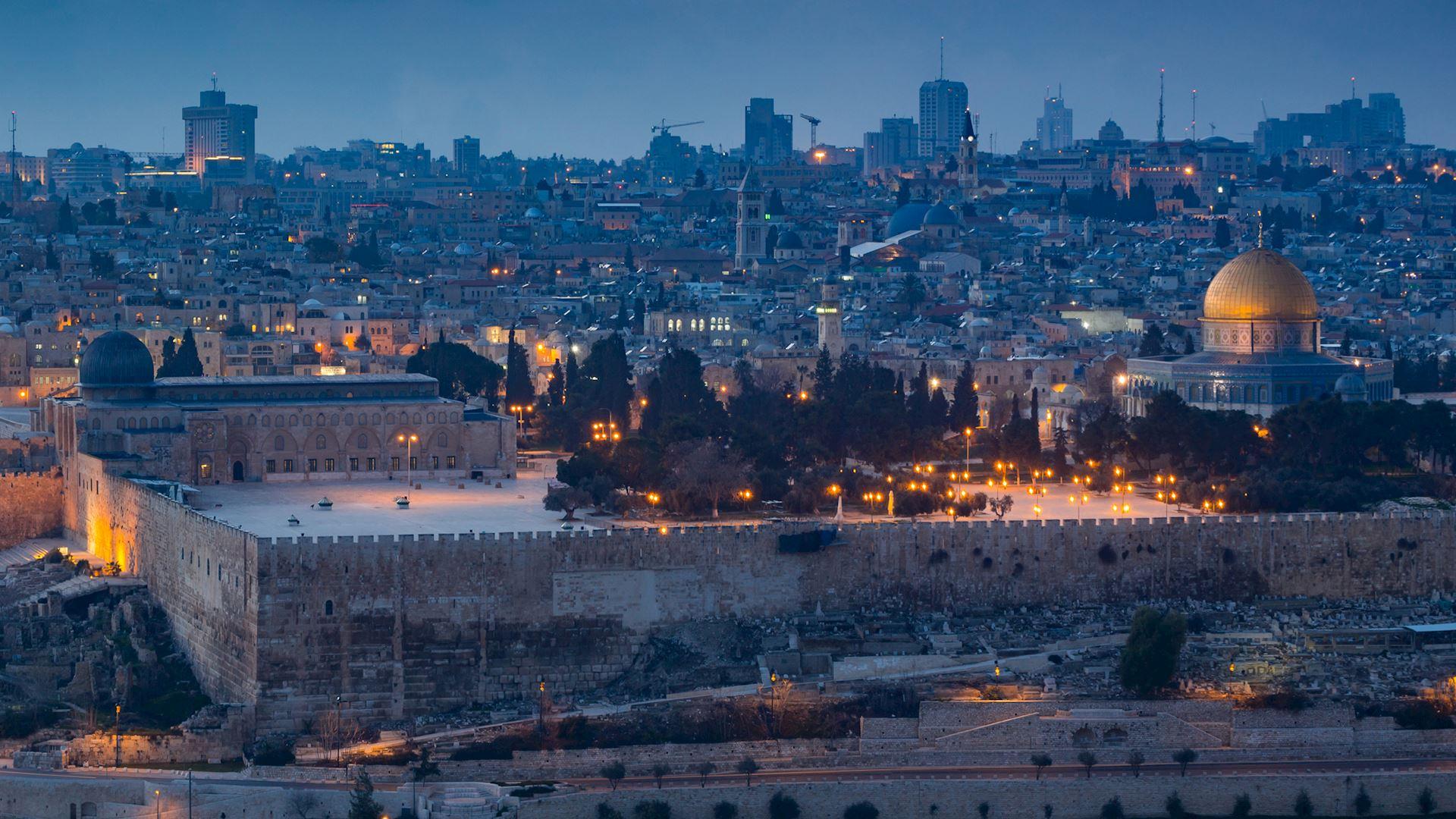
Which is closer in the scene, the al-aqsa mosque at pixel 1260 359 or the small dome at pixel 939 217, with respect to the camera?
the al-aqsa mosque at pixel 1260 359

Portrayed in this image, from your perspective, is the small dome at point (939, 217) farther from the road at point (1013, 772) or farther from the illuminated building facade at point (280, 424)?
the road at point (1013, 772)

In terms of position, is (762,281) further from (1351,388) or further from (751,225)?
(1351,388)

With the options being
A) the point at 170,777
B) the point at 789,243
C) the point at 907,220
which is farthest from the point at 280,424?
the point at 907,220

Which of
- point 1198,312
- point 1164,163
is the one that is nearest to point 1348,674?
point 1198,312

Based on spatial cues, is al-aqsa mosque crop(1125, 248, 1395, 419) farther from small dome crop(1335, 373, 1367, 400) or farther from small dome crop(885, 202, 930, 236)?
small dome crop(885, 202, 930, 236)

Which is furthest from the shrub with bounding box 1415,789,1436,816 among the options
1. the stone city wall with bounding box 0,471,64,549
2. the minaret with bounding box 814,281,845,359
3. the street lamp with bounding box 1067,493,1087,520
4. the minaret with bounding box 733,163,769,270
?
the minaret with bounding box 733,163,769,270

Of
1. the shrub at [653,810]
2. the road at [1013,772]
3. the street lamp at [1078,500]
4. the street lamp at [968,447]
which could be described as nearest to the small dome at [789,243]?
the street lamp at [968,447]
